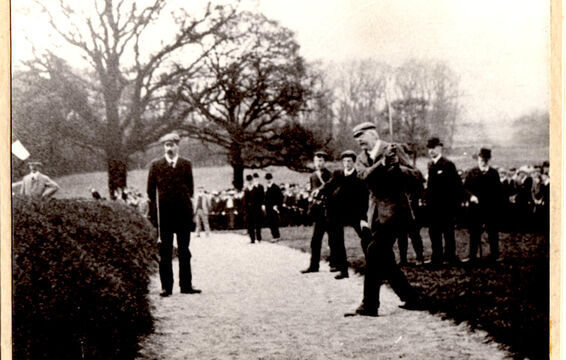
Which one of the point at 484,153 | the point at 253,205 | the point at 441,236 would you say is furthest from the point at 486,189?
the point at 253,205

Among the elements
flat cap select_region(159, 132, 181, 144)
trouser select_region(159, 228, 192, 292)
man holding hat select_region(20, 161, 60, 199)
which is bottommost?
trouser select_region(159, 228, 192, 292)

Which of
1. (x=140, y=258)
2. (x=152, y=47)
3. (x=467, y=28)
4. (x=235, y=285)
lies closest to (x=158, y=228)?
(x=140, y=258)

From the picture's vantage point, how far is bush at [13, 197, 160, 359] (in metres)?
3.33

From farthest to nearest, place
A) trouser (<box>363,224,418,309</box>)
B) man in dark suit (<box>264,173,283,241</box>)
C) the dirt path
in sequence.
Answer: man in dark suit (<box>264,173,283,241</box>)
trouser (<box>363,224,418,309</box>)
the dirt path

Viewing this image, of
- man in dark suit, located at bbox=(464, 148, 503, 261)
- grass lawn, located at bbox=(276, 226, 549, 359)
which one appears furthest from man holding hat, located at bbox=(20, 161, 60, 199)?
man in dark suit, located at bbox=(464, 148, 503, 261)

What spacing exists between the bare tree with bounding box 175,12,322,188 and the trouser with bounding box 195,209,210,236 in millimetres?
368

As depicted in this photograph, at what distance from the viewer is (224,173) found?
4094mm

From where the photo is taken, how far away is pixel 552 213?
4066mm

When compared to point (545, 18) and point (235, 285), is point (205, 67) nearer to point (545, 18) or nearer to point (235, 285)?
point (235, 285)

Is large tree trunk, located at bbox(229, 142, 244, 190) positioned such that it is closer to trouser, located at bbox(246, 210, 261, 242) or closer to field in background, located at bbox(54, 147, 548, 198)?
field in background, located at bbox(54, 147, 548, 198)

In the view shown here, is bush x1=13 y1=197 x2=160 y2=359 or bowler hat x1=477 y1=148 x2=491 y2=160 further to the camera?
bowler hat x1=477 y1=148 x2=491 y2=160

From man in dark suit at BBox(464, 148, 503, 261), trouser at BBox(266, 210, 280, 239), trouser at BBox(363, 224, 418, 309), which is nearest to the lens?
trouser at BBox(363, 224, 418, 309)

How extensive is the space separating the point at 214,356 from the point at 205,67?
184 centimetres

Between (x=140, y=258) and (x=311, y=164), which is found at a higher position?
(x=311, y=164)
